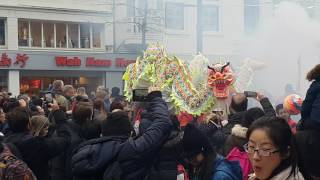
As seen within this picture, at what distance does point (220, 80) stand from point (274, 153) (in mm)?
5070

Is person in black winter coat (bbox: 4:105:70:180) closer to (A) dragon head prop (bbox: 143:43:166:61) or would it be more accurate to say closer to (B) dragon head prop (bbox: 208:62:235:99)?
(A) dragon head prop (bbox: 143:43:166:61)

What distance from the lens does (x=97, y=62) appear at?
24.1 m

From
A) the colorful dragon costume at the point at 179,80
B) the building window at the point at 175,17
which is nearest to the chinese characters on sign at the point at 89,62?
the building window at the point at 175,17

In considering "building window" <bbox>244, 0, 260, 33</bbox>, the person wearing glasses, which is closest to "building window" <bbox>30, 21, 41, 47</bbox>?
"building window" <bbox>244, 0, 260, 33</bbox>

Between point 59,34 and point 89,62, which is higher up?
point 59,34

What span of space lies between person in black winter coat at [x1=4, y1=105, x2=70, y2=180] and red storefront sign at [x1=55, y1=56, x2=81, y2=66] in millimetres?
18459

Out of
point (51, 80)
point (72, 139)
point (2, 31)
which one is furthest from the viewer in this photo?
point (51, 80)

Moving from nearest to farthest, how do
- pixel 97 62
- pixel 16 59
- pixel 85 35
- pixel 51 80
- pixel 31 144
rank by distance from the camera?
pixel 31 144
pixel 16 59
pixel 51 80
pixel 97 62
pixel 85 35

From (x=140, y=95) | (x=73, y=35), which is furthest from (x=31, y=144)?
(x=73, y=35)

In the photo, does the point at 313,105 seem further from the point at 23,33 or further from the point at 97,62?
A: the point at 97,62

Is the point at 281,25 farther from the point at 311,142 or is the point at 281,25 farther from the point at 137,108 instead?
the point at 311,142

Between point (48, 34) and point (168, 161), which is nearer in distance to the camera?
point (168, 161)

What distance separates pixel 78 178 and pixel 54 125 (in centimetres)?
214

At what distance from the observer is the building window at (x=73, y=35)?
79.0ft
